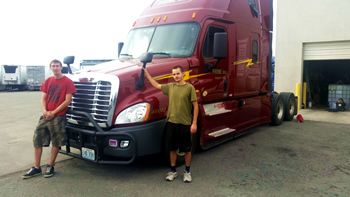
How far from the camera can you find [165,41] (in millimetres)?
6930

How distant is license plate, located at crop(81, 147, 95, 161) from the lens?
549 centimetres

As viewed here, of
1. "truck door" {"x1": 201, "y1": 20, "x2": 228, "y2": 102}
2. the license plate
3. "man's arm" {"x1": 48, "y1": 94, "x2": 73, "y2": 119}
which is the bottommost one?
the license plate

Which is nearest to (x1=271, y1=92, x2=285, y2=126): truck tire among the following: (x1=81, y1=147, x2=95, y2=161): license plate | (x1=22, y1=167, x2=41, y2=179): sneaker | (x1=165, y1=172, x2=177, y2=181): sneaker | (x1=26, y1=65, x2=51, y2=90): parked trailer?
(x1=165, y1=172, x2=177, y2=181): sneaker

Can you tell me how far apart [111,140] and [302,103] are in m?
12.1

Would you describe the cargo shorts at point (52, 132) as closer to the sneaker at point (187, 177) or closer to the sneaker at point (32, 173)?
the sneaker at point (32, 173)

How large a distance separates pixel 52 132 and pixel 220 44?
3.29 metres

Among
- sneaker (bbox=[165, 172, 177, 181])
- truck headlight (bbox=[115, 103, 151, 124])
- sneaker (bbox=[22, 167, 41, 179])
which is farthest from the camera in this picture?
sneaker (bbox=[22, 167, 41, 179])

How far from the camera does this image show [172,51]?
6.71 meters

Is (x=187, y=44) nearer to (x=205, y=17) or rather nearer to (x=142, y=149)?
(x=205, y=17)

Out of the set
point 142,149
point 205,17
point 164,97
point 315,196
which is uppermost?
point 205,17

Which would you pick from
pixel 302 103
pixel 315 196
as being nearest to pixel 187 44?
pixel 315 196

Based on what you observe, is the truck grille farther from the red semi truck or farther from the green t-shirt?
the green t-shirt

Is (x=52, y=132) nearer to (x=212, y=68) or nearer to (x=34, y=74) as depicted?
(x=212, y=68)

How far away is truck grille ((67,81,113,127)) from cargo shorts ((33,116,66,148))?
0.25 metres
